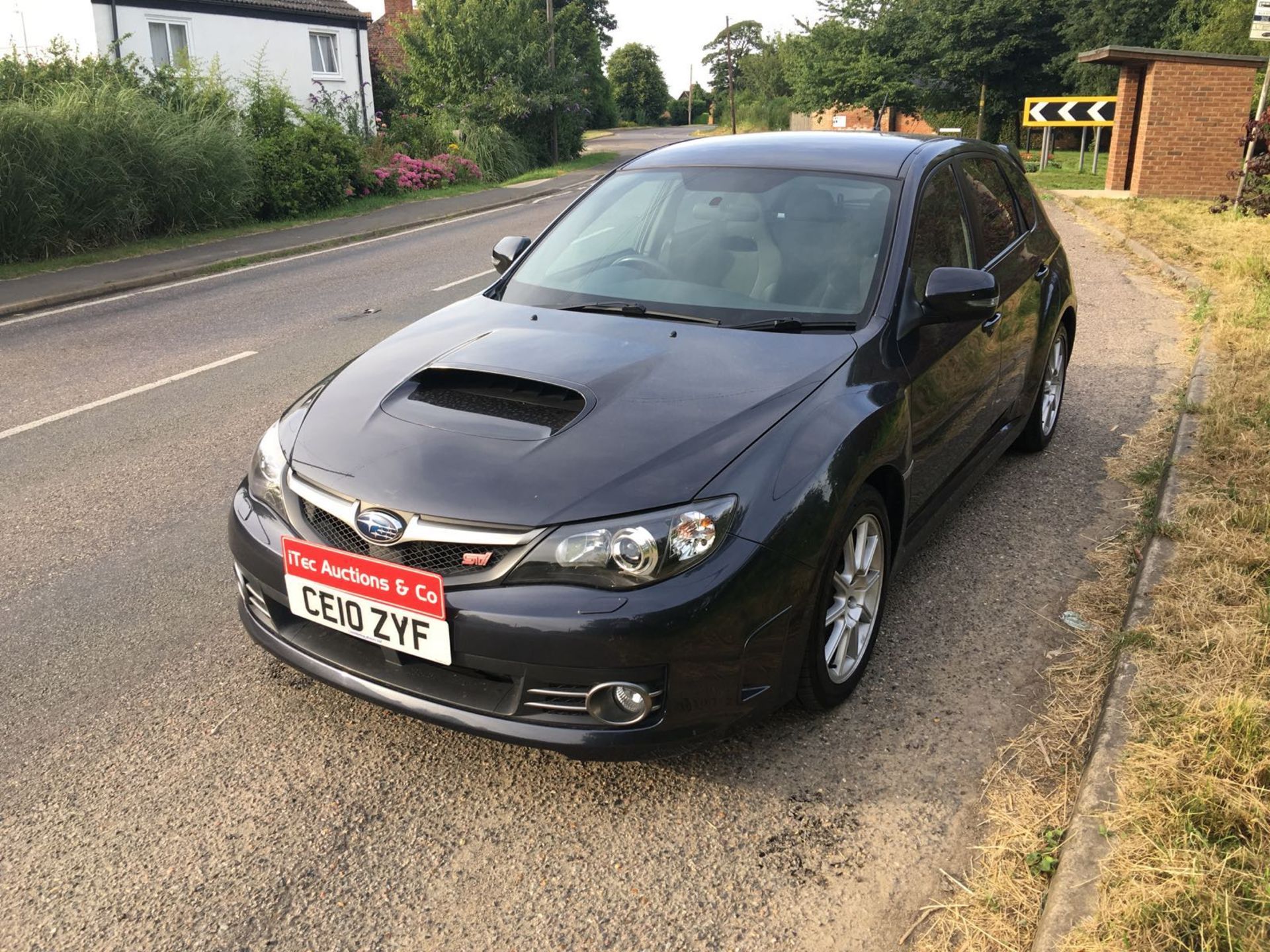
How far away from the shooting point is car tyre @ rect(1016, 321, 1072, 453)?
5465 mm

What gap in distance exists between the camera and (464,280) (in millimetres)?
11992

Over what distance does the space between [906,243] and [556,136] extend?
33449 millimetres

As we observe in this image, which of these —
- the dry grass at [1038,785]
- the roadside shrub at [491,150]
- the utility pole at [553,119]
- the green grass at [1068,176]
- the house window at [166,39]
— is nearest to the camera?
the dry grass at [1038,785]

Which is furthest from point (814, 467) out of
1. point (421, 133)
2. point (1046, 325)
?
point (421, 133)

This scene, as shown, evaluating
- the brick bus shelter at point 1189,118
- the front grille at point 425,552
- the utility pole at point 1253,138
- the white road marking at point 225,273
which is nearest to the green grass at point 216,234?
the white road marking at point 225,273

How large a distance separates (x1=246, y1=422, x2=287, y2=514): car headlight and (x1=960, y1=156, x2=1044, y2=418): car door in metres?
2.88

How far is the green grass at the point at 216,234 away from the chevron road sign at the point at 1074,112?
13.1 m

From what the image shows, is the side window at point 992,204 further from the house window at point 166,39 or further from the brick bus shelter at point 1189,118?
the house window at point 166,39

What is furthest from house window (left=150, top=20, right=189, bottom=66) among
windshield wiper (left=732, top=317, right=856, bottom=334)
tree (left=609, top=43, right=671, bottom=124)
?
tree (left=609, top=43, right=671, bottom=124)

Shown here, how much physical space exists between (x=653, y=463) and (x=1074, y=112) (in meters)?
24.7

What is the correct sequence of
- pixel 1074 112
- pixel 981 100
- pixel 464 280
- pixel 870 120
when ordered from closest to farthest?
pixel 464 280 < pixel 1074 112 < pixel 981 100 < pixel 870 120

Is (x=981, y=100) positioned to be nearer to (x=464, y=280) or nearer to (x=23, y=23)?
(x=23, y=23)

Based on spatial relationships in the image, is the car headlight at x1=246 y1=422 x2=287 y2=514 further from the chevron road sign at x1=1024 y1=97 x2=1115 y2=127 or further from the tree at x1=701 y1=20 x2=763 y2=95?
the tree at x1=701 y1=20 x2=763 y2=95

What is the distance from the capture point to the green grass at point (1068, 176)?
22.0 meters
